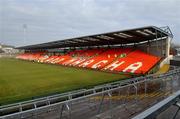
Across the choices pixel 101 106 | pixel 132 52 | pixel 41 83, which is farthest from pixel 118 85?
pixel 132 52

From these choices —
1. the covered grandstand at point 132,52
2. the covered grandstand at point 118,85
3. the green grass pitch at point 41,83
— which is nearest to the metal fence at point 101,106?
the covered grandstand at point 118,85

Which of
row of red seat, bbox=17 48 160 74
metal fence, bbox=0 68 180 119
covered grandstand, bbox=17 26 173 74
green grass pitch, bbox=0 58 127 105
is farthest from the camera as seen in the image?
row of red seat, bbox=17 48 160 74

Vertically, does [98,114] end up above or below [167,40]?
below

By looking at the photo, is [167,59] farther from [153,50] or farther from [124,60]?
[124,60]

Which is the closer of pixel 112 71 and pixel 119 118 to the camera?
pixel 119 118

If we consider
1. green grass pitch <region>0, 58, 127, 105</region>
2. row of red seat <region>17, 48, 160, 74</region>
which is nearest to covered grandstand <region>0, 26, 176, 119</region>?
row of red seat <region>17, 48, 160, 74</region>

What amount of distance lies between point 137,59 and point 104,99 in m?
28.0

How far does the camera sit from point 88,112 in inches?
277

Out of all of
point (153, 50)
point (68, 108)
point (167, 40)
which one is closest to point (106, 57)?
point (153, 50)

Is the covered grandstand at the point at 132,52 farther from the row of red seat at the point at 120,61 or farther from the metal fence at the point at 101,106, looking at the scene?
the metal fence at the point at 101,106

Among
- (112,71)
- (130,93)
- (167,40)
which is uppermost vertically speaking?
(167,40)

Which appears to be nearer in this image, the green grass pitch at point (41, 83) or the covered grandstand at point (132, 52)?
the green grass pitch at point (41, 83)

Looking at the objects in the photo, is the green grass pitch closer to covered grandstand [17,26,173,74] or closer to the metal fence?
covered grandstand [17,26,173,74]

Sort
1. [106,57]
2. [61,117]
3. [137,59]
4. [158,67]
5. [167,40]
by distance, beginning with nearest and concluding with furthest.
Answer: [61,117], [158,67], [167,40], [137,59], [106,57]
